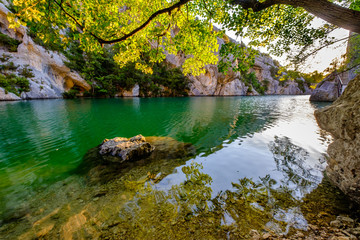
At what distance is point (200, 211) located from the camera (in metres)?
2.64

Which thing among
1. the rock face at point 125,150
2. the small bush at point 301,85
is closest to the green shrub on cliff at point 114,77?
the rock face at point 125,150

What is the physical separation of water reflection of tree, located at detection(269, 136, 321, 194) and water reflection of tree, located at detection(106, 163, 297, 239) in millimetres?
625

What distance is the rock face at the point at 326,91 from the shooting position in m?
27.3

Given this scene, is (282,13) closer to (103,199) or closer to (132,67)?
(103,199)

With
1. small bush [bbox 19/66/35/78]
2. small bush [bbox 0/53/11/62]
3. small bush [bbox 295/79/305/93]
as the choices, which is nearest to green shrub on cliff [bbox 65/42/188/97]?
small bush [bbox 19/66/35/78]

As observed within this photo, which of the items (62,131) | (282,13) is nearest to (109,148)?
(62,131)

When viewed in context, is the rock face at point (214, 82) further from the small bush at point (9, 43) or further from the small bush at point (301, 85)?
the small bush at point (9, 43)

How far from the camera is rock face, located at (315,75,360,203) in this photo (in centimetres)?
282

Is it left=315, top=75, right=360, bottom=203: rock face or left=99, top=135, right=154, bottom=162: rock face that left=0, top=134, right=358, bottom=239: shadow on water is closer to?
left=315, top=75, right=360, bottom=203: rock face

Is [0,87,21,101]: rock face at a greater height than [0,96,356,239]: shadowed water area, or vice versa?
[0,87,21,101]: rock face

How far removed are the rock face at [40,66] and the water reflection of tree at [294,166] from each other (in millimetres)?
39890

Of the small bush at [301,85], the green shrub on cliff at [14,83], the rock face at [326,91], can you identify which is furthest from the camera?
the small bush at [301,85]

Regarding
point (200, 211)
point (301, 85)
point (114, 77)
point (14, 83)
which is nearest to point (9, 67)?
point (14, 83)

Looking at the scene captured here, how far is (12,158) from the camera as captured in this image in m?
5.10
